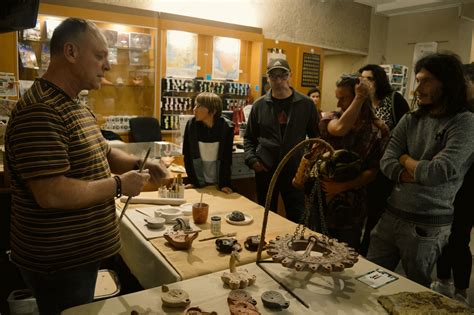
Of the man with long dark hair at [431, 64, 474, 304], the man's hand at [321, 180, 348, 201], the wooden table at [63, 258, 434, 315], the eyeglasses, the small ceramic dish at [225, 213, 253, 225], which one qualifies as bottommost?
the man with long dark hair at [431, 64, 474, 304]

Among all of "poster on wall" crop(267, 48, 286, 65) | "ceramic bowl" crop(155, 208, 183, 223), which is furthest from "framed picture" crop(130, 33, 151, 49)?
"ceramic bowl" crop(155, 208, 183, 223)

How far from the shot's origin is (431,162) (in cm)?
172

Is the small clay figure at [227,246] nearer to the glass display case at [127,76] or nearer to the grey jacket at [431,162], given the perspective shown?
the grey jacket at [431,162]

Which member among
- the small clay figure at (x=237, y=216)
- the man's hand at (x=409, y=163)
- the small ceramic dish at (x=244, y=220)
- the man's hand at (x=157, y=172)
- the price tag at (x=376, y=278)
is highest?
the man's hand at (x=409, y=163)

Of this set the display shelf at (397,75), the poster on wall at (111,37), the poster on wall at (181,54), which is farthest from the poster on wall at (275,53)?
the poster on wall at (111,37)

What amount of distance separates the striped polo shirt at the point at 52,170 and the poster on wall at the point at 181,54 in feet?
12.5

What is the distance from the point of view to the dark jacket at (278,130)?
300cm

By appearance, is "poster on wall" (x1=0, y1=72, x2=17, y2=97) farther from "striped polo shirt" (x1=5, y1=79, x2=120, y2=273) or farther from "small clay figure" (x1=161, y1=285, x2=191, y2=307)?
"small clay figure" (x1=161, y1=285, x2=191, y2=307)

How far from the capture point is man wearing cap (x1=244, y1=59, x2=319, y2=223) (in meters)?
3.00

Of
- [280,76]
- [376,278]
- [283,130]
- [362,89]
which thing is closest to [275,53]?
[280,76]

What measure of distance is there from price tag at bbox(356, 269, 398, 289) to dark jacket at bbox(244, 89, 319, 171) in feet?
4.96

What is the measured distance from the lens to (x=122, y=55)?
16.2 feet

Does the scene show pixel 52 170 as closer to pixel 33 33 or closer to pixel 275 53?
pixel 33 33

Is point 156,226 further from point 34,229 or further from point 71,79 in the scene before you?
point 71,79
